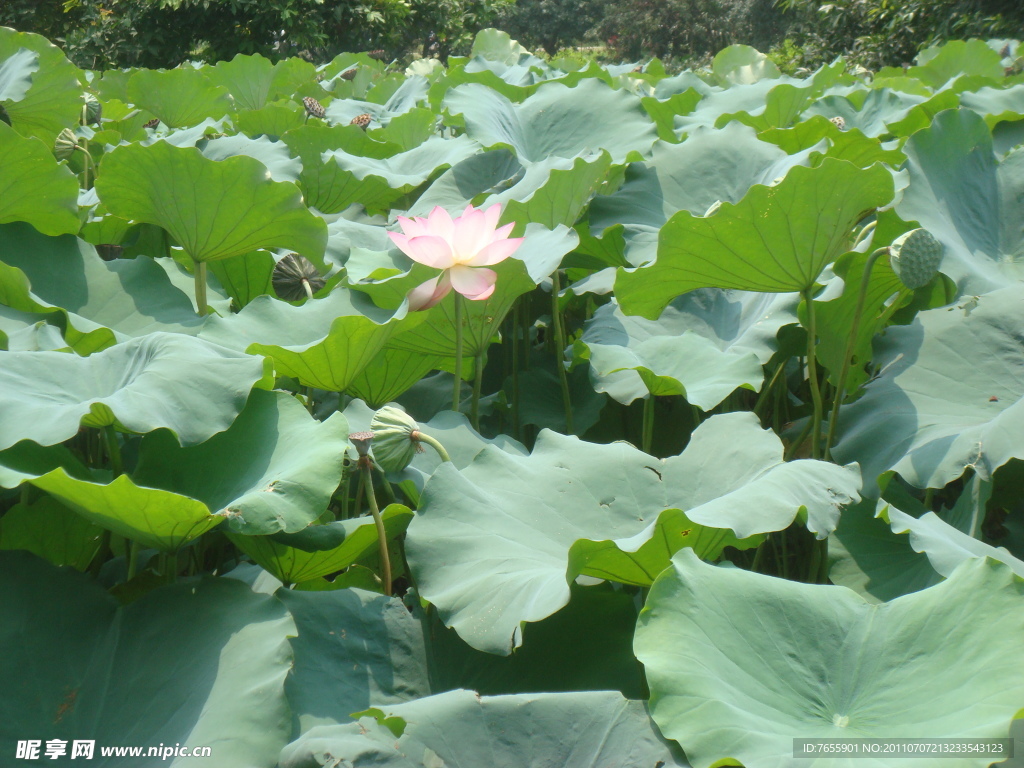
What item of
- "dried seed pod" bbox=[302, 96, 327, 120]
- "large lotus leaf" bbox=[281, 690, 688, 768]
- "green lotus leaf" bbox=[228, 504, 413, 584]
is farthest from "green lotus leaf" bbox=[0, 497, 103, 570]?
"dried seed pod" bbox=[302, 96, 327, 120]

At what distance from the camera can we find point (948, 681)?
634mm

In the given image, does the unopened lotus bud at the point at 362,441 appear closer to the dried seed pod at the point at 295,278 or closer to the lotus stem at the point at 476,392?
the lotus stem at the point at 476,392

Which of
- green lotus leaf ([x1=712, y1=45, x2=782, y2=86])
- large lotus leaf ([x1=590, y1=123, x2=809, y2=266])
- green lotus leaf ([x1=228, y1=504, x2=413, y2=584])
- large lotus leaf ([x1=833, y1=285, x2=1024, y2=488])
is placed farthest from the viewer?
green lotus leaf ([x1=712, y1=45, x2=782, y2=86])

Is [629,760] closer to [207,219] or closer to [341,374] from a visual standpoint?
[341,374]

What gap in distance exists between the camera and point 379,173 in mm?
1717

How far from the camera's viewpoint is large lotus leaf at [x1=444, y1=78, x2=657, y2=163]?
1764 millimetres

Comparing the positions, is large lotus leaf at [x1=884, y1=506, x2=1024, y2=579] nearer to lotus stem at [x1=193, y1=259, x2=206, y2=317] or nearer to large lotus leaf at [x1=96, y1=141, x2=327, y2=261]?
large lotus leaf at [x1=96, y1=141, x2=327, y2=261]

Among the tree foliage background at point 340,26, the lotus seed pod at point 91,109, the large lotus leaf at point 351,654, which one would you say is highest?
the large lotus leaf at point 351,654

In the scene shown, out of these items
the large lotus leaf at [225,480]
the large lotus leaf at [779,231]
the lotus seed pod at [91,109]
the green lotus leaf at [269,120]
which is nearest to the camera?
the large lotus leaf at [225,480]

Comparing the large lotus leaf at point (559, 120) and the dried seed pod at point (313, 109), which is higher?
the large lotus leaf at point (559, 120)

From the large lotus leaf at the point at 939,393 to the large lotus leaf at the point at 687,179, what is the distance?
1.39 ft

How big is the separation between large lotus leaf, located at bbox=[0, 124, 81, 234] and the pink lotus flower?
63 cm

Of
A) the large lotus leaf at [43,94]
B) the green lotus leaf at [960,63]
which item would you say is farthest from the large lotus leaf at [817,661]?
the green lotus leaf at [960,63]

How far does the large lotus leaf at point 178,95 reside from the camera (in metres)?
2.64
